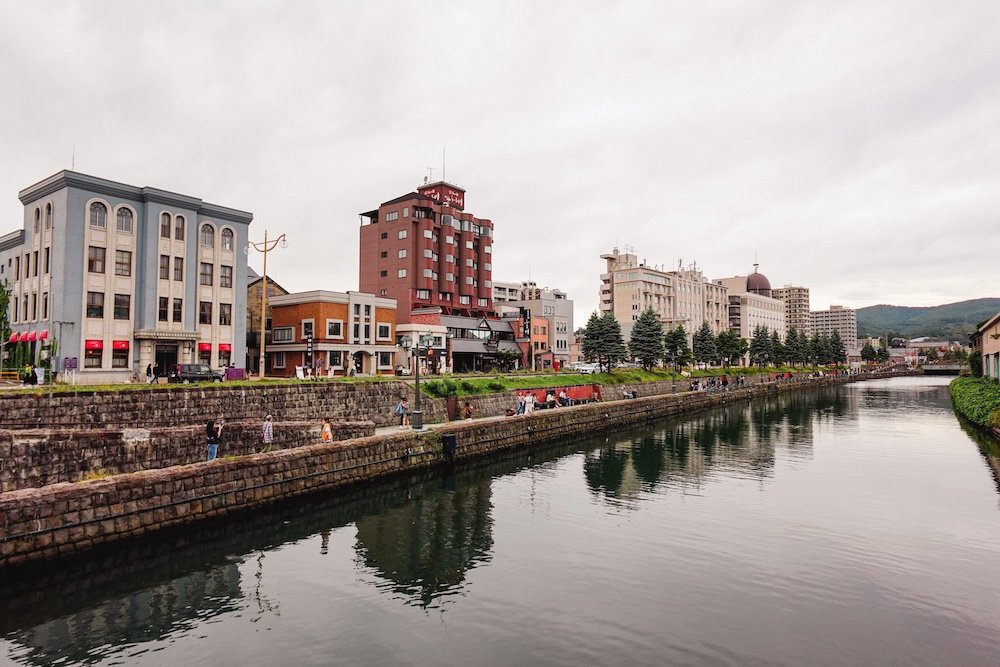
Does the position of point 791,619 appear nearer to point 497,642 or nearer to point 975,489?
point 497,642

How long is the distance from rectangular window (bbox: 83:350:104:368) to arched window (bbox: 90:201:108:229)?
11006 millimetres

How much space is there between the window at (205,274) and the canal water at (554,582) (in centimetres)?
3590

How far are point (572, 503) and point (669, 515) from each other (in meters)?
5.02

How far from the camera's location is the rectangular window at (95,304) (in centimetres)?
4744

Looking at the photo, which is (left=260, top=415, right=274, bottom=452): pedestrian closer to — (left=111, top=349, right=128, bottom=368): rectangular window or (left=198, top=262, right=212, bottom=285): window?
(left=111, top=349, right=128, bottom=368): rectangular window

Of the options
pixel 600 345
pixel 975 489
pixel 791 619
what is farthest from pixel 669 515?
pixel 600 345

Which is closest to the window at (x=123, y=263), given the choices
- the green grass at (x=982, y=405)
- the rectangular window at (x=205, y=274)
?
the rectangular window at (x=205, y=274)

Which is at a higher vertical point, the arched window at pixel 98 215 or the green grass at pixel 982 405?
the arched window at pixel 98 215

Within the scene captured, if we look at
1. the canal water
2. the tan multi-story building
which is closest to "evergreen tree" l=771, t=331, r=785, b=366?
the tan multi-story building

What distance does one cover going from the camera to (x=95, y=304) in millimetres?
47812

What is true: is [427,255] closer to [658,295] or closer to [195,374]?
[195,374]

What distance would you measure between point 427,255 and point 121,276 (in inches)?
2074

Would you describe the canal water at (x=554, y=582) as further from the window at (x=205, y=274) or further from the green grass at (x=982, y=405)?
the window at (x=205, y=274)

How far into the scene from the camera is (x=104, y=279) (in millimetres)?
48469
